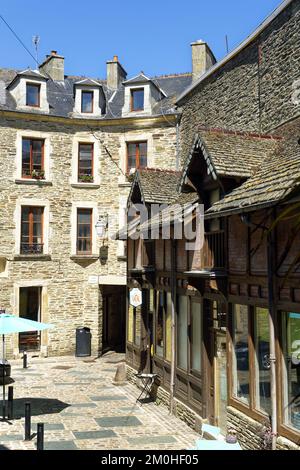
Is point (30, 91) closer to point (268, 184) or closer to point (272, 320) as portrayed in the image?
point (268, 184)

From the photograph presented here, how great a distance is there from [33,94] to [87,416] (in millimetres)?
14366

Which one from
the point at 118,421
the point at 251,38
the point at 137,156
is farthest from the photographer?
the point at 137,156

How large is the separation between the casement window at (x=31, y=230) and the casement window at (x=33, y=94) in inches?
175

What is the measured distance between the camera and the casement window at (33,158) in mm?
20453

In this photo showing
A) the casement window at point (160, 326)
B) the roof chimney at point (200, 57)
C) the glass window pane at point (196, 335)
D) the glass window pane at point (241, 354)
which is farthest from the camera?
the roof chimney at point (200, 57)

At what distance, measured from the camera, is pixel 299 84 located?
11.6m

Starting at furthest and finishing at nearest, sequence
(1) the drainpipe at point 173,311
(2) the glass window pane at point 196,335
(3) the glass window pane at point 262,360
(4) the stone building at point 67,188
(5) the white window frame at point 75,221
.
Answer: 1. (5) the white window frame at point 75,221
2. (4) the stone building at point 67,188
3. (1) the drainpipe at point 173,311
4. (2) the glass window pane at point 196,335
5. (3) the glass window pane at point 262,360

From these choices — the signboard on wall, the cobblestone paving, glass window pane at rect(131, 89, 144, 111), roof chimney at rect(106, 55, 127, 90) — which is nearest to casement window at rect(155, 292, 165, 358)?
the signboard on wall

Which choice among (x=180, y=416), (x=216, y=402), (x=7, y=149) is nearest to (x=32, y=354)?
(x=7, y=149)

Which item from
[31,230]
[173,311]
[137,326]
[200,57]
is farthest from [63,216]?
[173,311]

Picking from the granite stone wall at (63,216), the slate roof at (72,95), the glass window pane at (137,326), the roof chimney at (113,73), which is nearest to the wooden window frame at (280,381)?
the glass window pane at (137,326)

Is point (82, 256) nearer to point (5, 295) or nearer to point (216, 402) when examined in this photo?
point (5, 295)

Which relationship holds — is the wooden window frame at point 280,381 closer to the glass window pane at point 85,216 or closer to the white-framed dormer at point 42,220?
the white-framed dormer at point 42,220

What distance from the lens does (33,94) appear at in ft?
69.2
